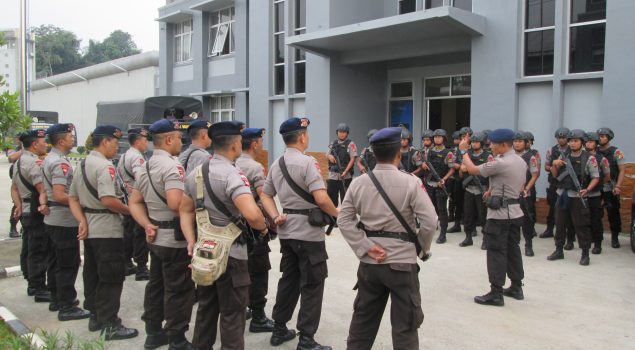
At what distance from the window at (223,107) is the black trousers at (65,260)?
14.1 m

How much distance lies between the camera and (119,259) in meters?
4.88

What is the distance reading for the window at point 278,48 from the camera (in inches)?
648

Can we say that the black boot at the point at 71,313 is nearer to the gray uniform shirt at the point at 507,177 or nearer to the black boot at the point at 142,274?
the black boot at the point at 142,274

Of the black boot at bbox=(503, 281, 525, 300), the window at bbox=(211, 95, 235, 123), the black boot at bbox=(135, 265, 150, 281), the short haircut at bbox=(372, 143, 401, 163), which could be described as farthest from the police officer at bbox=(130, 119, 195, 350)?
the window at bbox=(211, 95, 235, 123)

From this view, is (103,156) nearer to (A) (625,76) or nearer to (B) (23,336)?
(B) (23,336)

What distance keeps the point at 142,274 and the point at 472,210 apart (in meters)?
5.15

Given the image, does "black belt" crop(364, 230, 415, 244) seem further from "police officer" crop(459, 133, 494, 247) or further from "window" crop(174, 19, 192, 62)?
"window" crop(174, 19, 192, 62)

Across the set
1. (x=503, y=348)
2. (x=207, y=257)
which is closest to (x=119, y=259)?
(x=207, y=257)

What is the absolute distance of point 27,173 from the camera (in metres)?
6.11

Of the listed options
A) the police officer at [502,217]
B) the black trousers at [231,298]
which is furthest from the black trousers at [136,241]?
the police officer at [502,217]

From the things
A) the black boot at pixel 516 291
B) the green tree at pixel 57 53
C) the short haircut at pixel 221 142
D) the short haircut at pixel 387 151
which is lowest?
the black boot at pixel 516 291

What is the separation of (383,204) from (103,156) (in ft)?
9.20

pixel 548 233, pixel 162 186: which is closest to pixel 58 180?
pixel 162 186

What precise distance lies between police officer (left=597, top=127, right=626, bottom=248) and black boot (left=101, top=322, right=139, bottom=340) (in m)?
6.98
